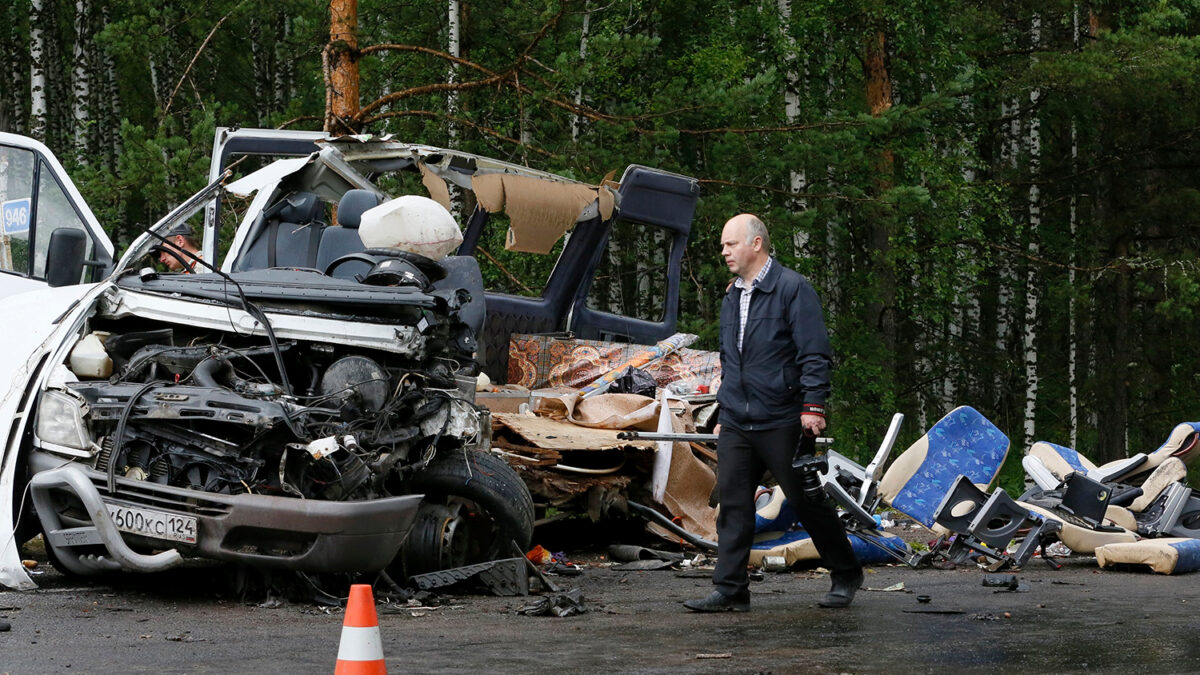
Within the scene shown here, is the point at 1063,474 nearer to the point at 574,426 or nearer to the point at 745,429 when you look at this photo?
the point at 574,426

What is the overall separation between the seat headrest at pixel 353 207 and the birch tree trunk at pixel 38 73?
53.5 feet

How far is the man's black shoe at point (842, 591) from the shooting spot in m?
7.49

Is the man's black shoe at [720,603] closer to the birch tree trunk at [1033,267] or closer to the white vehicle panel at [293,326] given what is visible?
the white vehicle panel at [293,326]

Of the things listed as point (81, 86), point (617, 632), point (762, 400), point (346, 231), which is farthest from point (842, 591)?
point (81, 86)

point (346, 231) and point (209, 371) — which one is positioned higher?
point (346, 231)

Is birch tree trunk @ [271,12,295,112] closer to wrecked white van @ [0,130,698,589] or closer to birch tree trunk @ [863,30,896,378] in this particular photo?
birch tree trunk @ [863,30,896,378]

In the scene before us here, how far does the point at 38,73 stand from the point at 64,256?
17.6 m

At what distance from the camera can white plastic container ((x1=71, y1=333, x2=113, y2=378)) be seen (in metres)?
7.19

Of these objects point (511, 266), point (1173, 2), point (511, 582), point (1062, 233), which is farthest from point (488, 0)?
point (511, 582)

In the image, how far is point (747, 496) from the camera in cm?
736

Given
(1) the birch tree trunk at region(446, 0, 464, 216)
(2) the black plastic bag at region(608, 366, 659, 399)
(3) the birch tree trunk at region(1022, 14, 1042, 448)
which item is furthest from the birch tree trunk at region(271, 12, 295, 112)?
(2) the black plastic bag at region(608, 366, 659, 399)

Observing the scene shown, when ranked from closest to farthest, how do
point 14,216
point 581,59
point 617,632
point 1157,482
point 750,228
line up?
1. point 617,632
2. point 750,228
3. point 14,216
4. point 1157,482
5. point 581,59

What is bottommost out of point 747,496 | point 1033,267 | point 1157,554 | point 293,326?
point 1157,554

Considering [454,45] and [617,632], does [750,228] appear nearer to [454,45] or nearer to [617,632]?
[617,632]
